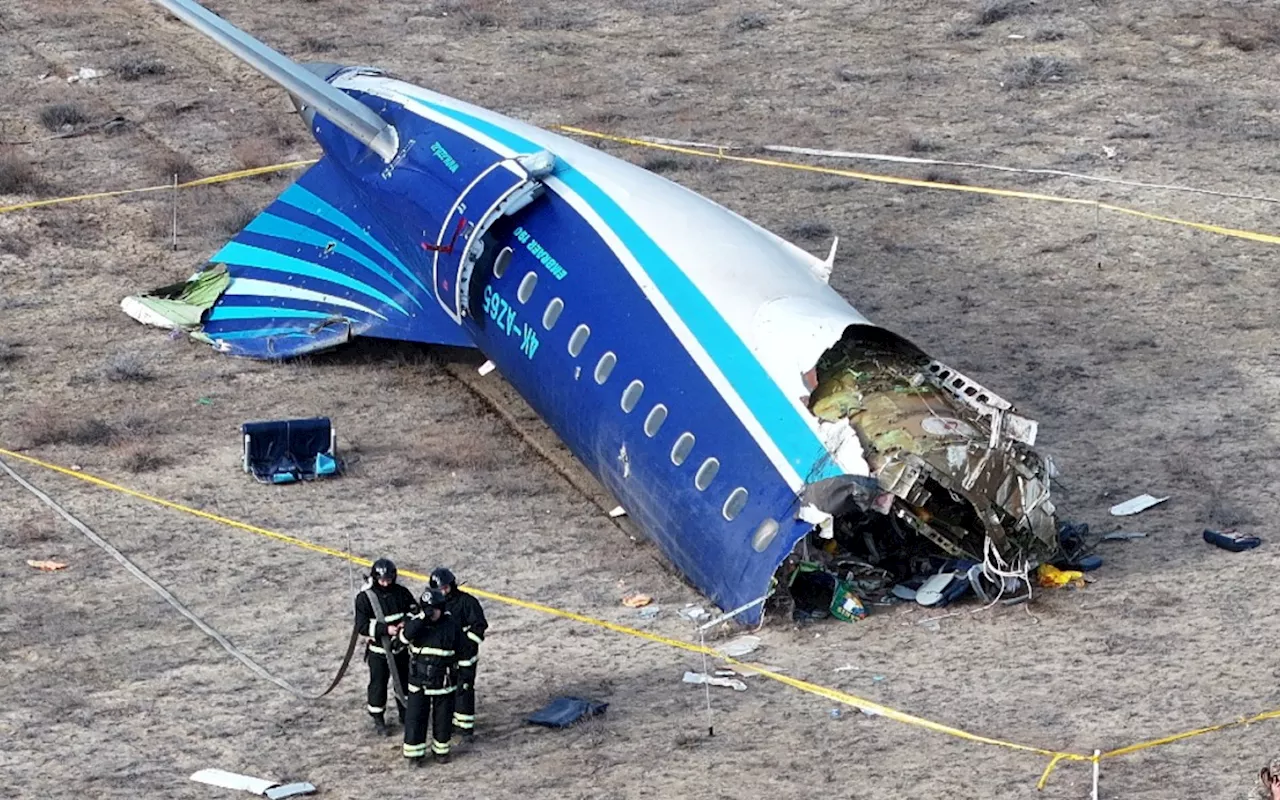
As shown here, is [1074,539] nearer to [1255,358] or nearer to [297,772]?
[1255,358]

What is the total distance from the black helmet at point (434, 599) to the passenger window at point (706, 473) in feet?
14.5

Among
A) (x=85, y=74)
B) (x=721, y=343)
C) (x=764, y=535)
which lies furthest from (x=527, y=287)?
(x=85, y=74)

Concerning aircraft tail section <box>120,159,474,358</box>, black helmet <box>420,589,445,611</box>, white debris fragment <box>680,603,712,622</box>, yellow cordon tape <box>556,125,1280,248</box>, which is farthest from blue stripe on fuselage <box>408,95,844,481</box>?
yellow cordon tape <box>556,125,1280,248</box>

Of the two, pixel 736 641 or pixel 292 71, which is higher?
pixel 292 71

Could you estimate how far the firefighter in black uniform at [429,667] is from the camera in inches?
782

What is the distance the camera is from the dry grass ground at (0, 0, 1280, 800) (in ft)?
67.5

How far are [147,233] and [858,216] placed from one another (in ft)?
38.7

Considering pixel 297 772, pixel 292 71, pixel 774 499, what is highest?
pixel 292 71

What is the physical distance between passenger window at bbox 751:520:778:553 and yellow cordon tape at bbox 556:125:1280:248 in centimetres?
1511

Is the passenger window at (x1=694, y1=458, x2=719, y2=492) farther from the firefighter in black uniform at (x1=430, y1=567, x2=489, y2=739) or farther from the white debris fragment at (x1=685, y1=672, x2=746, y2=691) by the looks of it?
the firefighter in black uniform at (x1=430, y1=567, x2=489, y2=739)

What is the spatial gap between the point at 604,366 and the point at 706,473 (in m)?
2.42

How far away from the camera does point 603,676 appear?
22.0 m

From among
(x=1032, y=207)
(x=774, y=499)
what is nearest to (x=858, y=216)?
(x=1032, y=207)

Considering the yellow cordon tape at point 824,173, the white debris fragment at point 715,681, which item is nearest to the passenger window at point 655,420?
the white debris fragment at point 715,681
